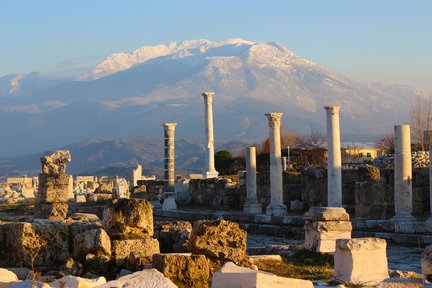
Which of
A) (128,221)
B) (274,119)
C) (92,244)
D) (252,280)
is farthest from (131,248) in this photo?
(274,119)

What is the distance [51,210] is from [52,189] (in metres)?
0.64

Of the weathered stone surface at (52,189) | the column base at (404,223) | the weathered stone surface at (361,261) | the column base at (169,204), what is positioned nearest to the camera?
the weathered stone surface at (361,261)

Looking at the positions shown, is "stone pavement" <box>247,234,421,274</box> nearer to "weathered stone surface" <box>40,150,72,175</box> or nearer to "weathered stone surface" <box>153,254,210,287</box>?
"weathered stone surface" <box>153,254,210,287</box>

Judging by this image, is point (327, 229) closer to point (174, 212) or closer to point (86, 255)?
point (86, 255)

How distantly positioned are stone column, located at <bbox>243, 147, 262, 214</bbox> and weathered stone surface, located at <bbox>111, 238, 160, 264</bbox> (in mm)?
18564

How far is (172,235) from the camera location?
54.7 ft

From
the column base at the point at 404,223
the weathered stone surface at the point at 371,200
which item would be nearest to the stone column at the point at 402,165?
the column base at the point at 404,223

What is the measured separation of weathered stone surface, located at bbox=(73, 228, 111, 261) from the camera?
46.1ft

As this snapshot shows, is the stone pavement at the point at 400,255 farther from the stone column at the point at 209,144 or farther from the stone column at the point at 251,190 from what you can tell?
the stone column at the point at 209,144

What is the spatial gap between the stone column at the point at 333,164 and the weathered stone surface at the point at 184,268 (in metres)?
15.5

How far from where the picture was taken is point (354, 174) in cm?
3072

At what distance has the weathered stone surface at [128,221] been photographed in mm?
14680

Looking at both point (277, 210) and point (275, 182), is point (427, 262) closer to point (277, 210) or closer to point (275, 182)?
point (277, 210)

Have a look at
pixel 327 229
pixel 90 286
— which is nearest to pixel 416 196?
pixel 327 229
